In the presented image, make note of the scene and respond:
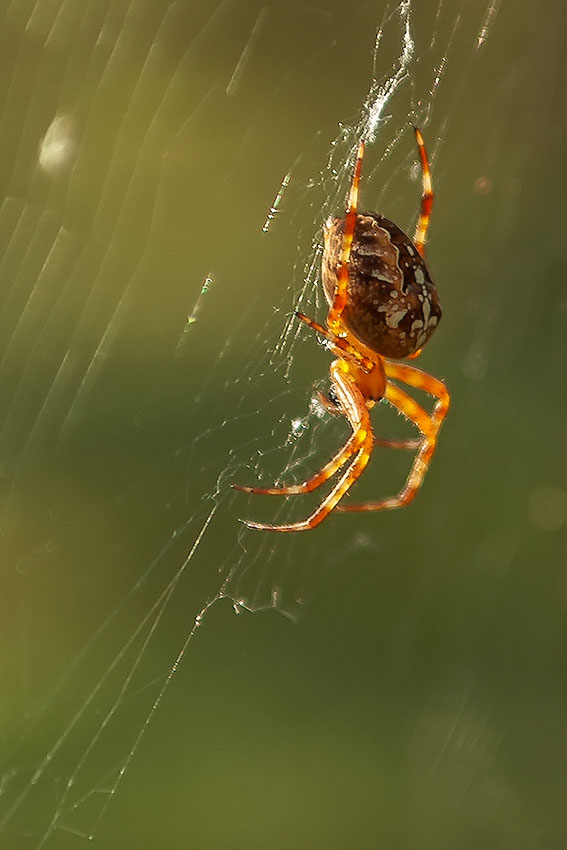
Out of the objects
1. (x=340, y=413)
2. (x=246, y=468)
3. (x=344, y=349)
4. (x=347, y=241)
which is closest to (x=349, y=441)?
(x=340, y=413)

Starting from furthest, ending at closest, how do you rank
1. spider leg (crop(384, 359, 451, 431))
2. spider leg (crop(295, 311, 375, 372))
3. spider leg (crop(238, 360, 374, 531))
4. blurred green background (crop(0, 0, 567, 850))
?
blurred green background (crop(0, 0, 567, 850)) < spider leg (crop(384, 359, 451, 431)) < spider leg (crop(238, 360, 374, 531)) < spider leg (crop(295, 311, 375, 372))

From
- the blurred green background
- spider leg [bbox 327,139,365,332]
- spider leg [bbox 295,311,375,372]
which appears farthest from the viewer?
the blurred green background

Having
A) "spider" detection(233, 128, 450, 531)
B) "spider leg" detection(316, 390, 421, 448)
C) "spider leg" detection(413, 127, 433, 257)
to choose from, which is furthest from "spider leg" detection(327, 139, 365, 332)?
"spider leg" detection(316, 390, 421, 448)

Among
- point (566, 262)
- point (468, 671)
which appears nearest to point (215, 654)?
Answer: point (468, 671)

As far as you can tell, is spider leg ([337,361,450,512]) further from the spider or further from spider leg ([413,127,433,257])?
spider leg ([413,127,433,257])

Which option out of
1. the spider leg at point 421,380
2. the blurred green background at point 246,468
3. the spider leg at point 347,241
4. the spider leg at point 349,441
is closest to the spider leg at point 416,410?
the spider leg at point 421,380

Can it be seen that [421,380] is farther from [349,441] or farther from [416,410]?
[349,441]
